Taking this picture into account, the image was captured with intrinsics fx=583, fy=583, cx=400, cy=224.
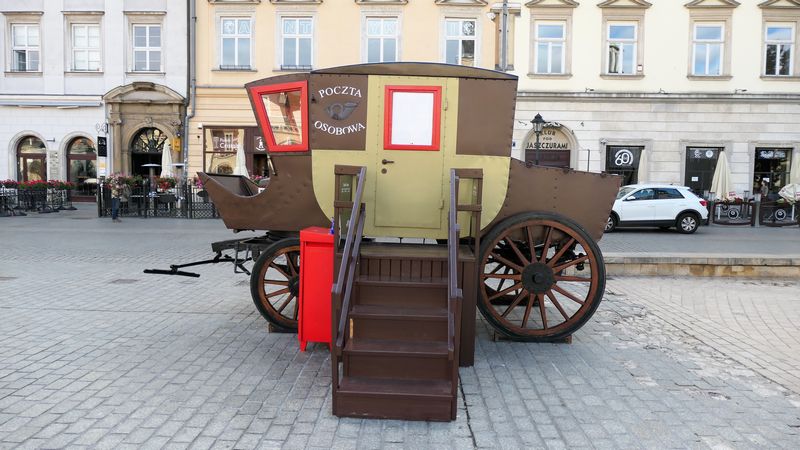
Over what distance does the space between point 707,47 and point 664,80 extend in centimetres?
206

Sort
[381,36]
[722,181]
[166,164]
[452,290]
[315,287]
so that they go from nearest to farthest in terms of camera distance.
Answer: [452,290]
[315,287]
[722,181]
[166,164]
[381,36]

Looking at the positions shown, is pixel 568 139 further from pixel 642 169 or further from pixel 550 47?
pixel 550 47

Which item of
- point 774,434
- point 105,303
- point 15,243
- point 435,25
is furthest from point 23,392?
point 435,25

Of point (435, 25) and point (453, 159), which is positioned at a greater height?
point (435, 25)

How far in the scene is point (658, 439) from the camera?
3.53m

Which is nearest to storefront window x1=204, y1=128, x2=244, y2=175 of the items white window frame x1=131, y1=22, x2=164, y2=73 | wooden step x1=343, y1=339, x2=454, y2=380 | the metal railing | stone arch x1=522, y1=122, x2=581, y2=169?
white window frame x1=131, y1=22, x2=164, y2=73

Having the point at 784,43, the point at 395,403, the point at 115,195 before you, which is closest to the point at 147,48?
the point at 115,195

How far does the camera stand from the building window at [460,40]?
2333 centimetres

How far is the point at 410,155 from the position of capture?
519 centimetres

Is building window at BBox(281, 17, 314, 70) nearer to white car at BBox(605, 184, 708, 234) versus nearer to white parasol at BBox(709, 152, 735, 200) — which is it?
white car at BBox(605, 184, 708, 234)

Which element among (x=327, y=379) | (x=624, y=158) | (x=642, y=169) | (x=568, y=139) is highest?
(x=568, y=139)

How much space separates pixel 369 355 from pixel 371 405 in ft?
1.07

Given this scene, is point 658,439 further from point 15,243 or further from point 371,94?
point 15,243

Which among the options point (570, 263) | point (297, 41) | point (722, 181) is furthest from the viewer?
point (297, 41)
